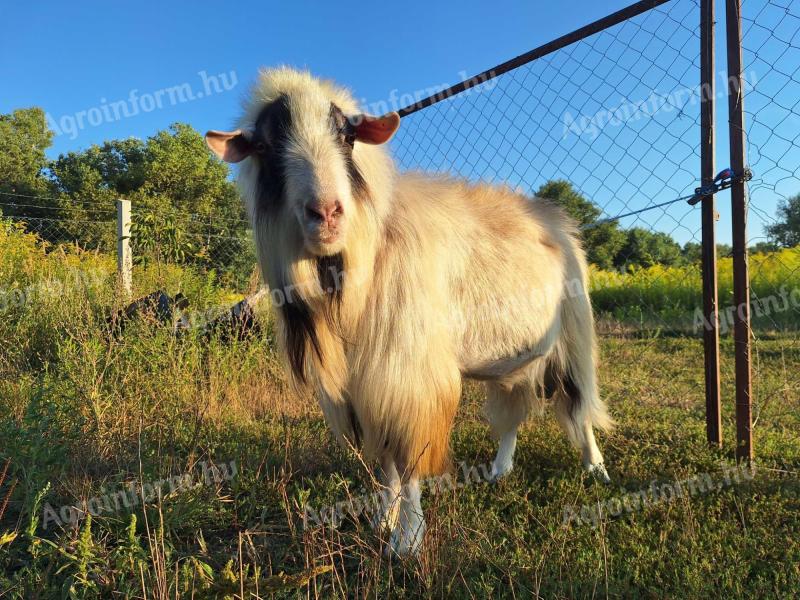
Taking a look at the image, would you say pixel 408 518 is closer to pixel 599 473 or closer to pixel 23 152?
pixel 599 473

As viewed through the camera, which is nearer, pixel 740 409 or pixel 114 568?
→ pixel 114 568

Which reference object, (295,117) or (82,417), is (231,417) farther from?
(295,117)

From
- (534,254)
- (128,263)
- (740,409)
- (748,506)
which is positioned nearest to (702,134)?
(534,254)

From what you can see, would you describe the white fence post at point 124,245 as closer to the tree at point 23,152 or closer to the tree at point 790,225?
the tree at point 790,225

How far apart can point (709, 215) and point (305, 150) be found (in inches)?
123

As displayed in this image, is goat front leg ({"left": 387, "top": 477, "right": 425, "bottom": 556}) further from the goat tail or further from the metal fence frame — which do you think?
the metal fence frame

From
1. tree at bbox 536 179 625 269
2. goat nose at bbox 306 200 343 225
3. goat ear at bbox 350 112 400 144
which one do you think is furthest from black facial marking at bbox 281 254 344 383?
tree at bbox 536 179 625 269

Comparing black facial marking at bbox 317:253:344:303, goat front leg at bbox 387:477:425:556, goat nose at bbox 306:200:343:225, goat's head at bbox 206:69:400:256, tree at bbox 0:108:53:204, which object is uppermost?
tree at bbox 0:108:53:204

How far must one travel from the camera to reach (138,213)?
8.11m

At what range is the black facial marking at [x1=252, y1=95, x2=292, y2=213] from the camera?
8.32 feet

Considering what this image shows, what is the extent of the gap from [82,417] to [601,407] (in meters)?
4.37

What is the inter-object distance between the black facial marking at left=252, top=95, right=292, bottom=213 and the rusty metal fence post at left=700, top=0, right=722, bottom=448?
10.3ft

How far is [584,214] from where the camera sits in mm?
6727

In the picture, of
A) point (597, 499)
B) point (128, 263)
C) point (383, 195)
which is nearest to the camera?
point (383, 195)
